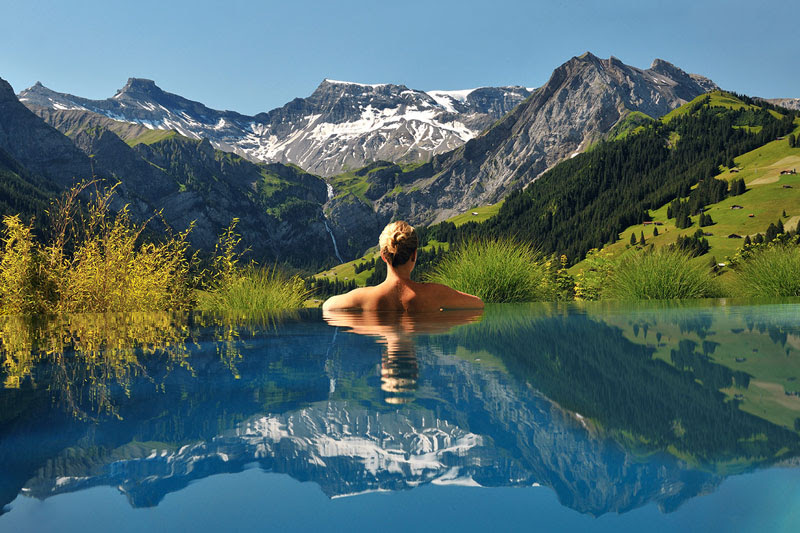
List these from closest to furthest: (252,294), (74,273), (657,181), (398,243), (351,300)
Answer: (398,243), (351,300), (74,273), (252,294), (657,181)

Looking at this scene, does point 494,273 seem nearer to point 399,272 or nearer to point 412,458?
point 399,272

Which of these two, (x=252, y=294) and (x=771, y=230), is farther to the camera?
(x=771, y=230)

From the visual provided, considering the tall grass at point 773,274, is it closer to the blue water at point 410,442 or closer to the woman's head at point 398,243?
the woman's head at point 398,243

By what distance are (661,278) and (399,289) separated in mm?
9450

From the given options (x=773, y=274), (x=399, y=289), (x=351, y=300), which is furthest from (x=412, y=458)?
(x=773, y=274)

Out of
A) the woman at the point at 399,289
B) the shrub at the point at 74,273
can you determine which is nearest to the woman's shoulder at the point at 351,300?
the woman at the point at 399,289

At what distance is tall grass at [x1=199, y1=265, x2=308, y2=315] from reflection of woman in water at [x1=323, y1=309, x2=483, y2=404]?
15.9 feet

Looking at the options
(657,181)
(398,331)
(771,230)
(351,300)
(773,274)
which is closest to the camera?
(398,331)

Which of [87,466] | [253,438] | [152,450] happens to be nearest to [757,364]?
[253,438]

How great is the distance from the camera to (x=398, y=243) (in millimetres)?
6930

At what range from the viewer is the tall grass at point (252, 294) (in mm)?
11867

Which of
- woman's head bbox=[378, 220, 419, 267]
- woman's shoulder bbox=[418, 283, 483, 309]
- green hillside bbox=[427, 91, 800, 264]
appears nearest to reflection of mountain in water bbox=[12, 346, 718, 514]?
woman's head bbox=[378, 220, 419, 267]

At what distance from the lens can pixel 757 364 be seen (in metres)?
3.11

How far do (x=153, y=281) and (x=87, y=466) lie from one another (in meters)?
9.83
